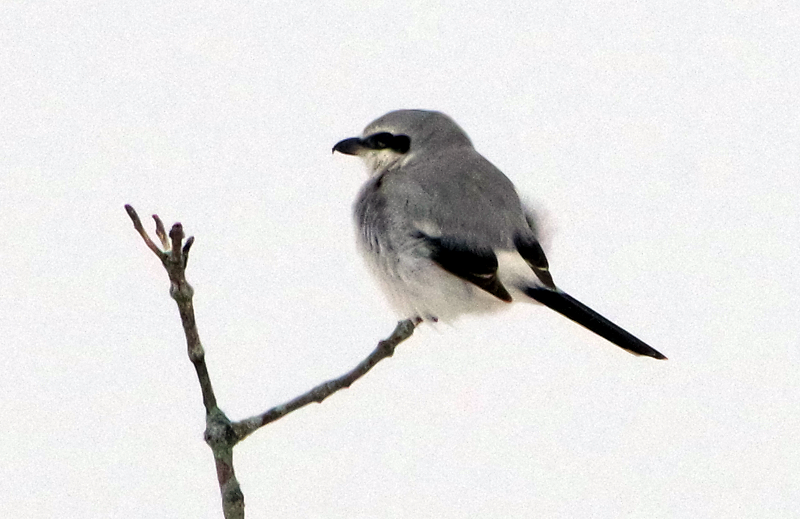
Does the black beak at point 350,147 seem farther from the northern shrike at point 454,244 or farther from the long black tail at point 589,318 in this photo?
the long black tail at point 589,318

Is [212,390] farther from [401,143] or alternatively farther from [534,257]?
[401,143]

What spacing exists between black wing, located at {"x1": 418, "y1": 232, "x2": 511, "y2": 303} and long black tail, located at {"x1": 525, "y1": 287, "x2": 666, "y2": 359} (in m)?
0.09

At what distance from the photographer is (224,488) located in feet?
4.45

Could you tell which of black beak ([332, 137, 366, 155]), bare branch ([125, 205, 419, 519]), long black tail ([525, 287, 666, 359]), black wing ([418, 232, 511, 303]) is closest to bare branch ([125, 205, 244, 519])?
bare branch ([125, 205, 419, 519])

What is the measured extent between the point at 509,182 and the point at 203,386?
92 cm

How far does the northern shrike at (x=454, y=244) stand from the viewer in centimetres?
184

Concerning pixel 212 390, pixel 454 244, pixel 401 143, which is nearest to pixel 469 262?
pixel 454 244

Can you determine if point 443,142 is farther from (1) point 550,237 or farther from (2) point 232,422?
(2) point 232,422

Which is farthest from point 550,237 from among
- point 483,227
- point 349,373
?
point 349,373

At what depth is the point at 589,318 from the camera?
1799 millimetres

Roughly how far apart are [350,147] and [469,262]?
0.45 meters

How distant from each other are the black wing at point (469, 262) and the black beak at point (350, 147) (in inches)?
13.6

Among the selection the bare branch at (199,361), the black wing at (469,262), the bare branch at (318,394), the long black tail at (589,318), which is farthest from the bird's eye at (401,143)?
the bare branch at (199,361)

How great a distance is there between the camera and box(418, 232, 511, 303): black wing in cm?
182
